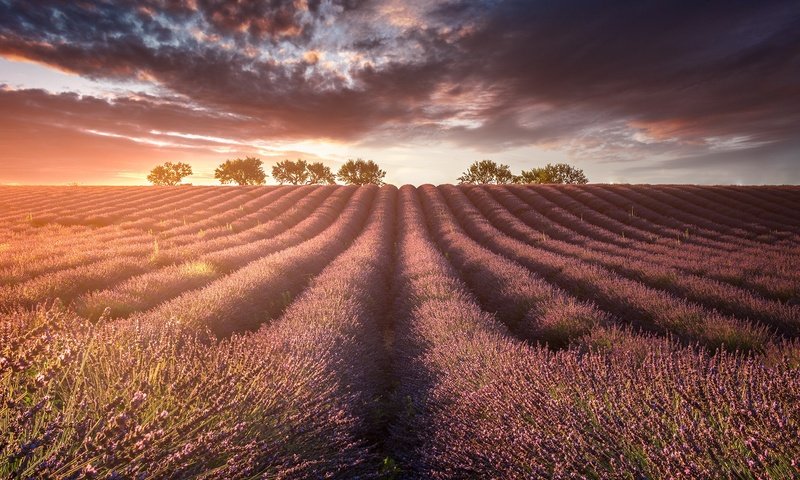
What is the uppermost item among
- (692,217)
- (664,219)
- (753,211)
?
(753,211)

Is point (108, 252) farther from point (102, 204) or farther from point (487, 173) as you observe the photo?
point (487, 173)

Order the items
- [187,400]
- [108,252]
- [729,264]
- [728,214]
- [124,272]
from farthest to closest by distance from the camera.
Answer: [728,214] → [108,252] → [729,264] → [124,272] → [187,400]

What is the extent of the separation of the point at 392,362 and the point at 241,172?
195 ft

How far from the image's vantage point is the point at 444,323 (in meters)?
4.40

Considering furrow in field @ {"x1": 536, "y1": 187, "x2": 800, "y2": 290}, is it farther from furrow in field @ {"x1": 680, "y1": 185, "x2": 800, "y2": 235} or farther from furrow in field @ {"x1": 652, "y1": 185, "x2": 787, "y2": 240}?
furrow in field @ {"x1": 680, "y1": 185, "x2": 800, "y2": 235}

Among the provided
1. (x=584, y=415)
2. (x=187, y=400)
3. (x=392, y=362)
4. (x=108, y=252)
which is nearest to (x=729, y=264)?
(x=392, y=362)

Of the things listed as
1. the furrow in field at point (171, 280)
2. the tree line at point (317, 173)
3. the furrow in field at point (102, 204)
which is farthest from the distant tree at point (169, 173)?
the furrow in field at point (171, 280)

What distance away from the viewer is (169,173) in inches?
2317

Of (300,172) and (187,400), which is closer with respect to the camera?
(187,400)

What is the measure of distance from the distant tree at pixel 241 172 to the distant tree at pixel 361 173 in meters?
12.7

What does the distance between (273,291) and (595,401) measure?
546 cm

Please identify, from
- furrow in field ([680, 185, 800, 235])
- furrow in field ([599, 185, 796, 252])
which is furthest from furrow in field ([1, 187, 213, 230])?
furrow in field ([680, 185, 800, 235])

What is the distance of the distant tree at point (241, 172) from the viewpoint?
190 ft

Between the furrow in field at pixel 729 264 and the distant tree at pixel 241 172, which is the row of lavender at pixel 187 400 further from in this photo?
the distant tree at pixel 241 172
